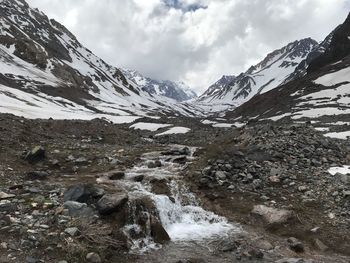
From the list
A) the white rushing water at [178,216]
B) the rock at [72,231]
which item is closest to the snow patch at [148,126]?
the white rushing water at [178,216]

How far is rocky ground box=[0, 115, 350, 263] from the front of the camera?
58.6ft

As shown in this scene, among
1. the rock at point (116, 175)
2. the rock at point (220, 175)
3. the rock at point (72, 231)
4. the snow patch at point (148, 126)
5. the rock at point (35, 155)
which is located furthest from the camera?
the snow patch at point (148, 126)

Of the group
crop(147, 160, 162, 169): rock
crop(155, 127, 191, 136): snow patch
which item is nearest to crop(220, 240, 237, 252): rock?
crop(147, 160, 162, 169): rock

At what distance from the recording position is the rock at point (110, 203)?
20266 mm

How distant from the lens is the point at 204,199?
2608 cm

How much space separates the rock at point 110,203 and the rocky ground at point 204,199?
0.05 m

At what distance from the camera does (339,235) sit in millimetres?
21484

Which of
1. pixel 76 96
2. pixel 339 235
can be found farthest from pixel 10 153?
pixel 76 96

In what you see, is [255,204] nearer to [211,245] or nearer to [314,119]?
[211,245]

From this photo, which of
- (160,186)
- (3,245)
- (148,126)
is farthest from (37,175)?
(148,126)

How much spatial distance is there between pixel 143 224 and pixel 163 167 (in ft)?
38.2

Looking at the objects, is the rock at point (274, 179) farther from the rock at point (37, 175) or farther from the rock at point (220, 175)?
the rock at point (37, 175)

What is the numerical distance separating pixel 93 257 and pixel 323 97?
314ft

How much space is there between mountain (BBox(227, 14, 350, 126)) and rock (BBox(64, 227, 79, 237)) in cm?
5829
